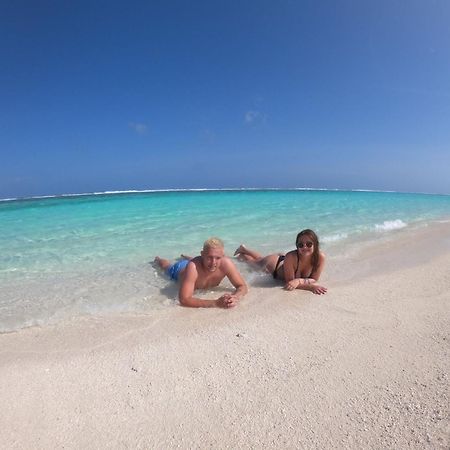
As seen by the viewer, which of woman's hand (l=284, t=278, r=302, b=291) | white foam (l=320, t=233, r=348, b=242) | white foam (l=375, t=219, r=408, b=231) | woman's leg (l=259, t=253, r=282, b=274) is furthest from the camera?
white foam (l=375, t=219, r=408, b=231)

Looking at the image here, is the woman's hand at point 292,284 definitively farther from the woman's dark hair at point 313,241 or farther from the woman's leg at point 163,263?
the woman's leg at point 163,263

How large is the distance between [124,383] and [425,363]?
224 cm

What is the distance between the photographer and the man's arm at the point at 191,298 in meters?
3.84

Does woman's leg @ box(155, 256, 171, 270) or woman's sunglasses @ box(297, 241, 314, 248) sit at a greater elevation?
woman's sunglasses @ box(297, 241, 314, 248)

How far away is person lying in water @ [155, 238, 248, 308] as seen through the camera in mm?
3883

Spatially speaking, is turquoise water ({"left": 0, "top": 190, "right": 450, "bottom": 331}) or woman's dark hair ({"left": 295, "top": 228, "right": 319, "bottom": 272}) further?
woman's dark hair ({"left": 295, "top": 228, "right": 319, "bottom": 272})

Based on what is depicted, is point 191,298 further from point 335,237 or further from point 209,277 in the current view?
point 335,237

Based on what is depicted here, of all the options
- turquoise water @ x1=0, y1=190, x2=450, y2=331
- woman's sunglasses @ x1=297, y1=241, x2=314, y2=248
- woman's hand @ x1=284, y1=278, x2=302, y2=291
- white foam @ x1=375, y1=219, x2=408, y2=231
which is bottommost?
turquoise water @ x1=0, y1=190, x2=450, y2=331

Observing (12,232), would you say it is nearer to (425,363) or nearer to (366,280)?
(366,280)

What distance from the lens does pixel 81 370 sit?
251 centimetres

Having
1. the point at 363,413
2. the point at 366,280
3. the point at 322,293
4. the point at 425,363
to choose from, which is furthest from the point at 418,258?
the point at 363,413

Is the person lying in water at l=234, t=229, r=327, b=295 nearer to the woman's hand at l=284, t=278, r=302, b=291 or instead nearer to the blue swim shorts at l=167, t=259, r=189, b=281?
the woman's hand at l=284, t=278, r=302, b=291

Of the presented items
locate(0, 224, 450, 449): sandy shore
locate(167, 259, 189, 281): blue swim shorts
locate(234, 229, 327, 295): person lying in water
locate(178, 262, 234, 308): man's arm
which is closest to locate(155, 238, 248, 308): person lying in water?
locate(178, 262, 234, 308): man's arm

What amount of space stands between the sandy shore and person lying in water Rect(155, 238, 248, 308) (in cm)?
17
